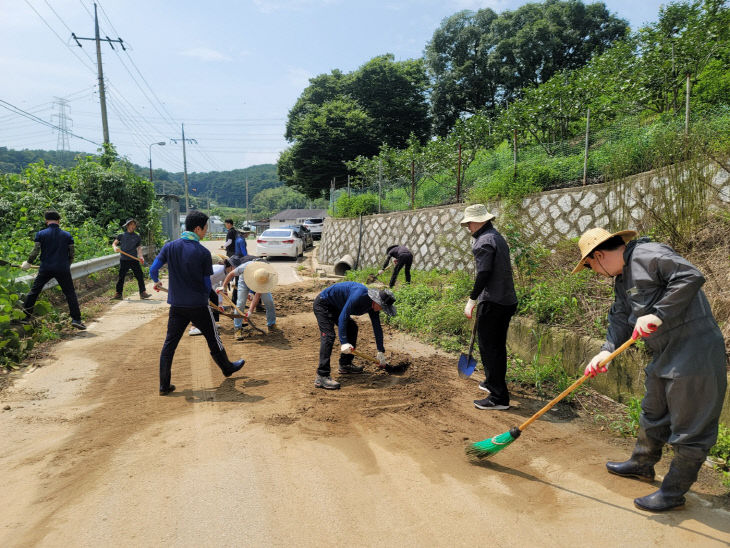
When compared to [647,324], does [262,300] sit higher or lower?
lower

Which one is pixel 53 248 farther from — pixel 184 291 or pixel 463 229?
pixel 463 229

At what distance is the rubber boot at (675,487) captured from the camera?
8.84 feet

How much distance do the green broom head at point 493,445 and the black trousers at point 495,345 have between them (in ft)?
3.66

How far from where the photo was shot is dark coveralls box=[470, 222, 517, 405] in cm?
434

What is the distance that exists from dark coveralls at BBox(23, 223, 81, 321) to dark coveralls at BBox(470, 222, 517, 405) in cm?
630

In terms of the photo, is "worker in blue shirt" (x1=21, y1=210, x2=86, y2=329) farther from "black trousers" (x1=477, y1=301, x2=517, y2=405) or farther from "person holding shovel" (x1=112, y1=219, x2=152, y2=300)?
"black trousers" (x1=477, y1=301, x2=517, y2=405)

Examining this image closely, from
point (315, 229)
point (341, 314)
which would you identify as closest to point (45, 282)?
point (341, 314)

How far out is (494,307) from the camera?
438 cm

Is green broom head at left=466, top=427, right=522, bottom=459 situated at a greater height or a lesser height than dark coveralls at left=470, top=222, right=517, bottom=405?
lesser

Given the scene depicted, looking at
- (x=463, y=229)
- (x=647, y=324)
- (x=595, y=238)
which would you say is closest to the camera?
(x=647, y=324)

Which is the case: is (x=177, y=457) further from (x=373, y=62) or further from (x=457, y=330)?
(x=373, y=62)

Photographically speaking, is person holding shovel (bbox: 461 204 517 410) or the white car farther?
the white car

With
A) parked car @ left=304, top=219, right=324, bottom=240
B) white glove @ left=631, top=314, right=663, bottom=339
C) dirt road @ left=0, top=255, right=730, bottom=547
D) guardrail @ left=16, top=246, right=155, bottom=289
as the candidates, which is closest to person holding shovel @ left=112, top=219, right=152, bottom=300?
guardrail @ left=16, top=246, right=155, bottom=289

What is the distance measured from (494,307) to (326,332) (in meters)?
1.86
